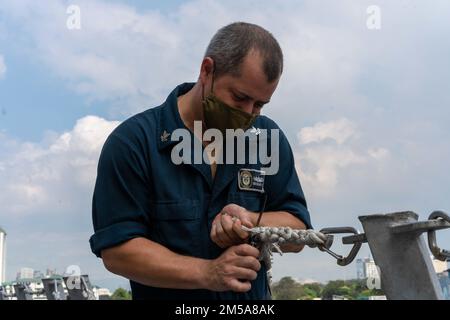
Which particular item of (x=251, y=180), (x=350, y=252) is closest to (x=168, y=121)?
(x=251, y=180)

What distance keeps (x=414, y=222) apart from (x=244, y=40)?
2.44 feet

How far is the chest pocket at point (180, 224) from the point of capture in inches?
62.7

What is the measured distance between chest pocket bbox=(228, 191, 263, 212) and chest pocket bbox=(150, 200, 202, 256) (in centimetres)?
12

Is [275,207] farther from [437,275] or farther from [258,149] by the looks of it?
[437,275]

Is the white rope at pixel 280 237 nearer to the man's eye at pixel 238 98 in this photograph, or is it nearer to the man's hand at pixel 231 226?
the man's hand at pixel 231 226

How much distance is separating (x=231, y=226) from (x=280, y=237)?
0.12 metres

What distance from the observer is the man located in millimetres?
1473

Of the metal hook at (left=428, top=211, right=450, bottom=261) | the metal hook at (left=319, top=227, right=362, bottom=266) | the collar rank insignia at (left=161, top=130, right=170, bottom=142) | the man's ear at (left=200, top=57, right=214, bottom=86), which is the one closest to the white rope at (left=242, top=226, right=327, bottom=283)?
the metal hook at (left=319, top=227, right=362, bottom=266)

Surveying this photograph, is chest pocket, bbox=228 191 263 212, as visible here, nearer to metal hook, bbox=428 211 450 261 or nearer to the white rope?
the white rope

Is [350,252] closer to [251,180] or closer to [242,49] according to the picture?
[251,180]

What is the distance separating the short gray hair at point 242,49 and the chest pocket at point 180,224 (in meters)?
0.39

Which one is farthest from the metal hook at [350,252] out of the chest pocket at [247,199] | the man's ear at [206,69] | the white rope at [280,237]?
the man's ear at [206,69]

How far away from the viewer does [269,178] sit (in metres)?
1.76
